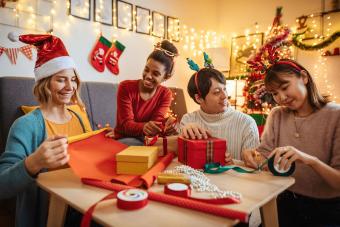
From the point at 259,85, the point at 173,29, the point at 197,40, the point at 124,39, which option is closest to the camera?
the point at 259,85

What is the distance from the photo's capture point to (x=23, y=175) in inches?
33.8

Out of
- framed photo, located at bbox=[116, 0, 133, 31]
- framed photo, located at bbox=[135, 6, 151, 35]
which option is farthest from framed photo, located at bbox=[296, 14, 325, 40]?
framed photo, located at bbox=[116, 0, 133, 31]

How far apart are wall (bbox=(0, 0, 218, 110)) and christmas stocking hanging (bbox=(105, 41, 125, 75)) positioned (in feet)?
0.21

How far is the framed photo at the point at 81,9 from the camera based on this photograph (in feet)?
9.14

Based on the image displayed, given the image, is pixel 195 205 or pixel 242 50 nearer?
pixel 195 205

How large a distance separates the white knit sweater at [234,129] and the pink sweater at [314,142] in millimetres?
84

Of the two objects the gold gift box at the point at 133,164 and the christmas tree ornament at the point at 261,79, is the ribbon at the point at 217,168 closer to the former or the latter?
the gold gift box at the point at 133,164

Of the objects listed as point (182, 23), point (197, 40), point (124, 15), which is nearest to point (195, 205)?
point (124, 15)

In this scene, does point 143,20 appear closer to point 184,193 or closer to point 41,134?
point 41,134

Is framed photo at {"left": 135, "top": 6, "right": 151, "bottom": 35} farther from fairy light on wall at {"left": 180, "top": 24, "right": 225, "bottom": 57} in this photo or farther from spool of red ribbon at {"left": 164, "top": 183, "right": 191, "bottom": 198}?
spool of red ribbon at {"left": 164, "top": 183, "right": 191, "bottom": 198}

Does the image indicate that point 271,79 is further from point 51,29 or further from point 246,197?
point 51,29

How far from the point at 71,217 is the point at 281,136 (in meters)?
0.96

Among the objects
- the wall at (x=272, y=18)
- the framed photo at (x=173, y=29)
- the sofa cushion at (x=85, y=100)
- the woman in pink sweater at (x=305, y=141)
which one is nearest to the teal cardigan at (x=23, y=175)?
the woman in pink sweater at (x=305, y=141)

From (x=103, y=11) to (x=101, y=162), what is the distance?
2.53m
